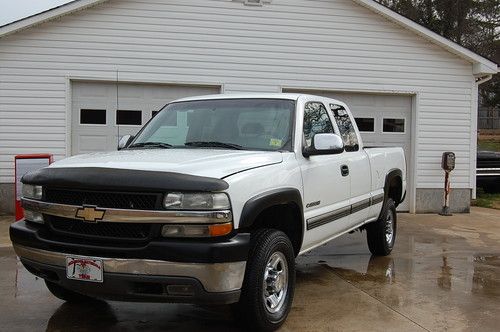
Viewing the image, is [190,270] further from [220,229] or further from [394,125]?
[394,125]

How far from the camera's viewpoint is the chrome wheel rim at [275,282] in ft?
14.2

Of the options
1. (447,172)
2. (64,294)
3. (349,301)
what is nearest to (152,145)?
(64,294)

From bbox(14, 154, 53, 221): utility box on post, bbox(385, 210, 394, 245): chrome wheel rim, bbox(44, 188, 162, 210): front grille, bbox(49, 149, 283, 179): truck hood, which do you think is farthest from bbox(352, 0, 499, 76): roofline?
bbox(44, 188, 162, 210): front grille

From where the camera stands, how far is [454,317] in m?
4.98

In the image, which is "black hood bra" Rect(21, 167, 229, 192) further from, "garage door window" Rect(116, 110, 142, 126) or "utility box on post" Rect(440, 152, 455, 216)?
"utility box on post" Rect(440, 152, 455, 216)

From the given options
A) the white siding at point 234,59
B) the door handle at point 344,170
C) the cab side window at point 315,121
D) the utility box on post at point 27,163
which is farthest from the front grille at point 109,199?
the white siding at point 234,59

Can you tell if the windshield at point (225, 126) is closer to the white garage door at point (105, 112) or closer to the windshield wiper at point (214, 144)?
the windshield wiper at point (214, 144)

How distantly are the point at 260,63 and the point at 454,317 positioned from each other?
7555 millimetres

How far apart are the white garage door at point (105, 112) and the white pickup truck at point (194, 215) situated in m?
6.06

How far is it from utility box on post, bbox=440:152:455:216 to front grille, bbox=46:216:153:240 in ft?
30.7

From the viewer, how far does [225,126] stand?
5258mm

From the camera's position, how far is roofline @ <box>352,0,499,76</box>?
38.5 feet

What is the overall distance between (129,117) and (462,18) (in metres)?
26.2

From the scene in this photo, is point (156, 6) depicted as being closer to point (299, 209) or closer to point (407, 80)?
point (407, 80)
